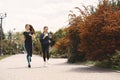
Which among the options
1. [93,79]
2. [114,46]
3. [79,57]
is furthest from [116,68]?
[79,57]

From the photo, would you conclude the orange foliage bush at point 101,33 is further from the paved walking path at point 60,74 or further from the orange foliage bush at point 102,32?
the paved walking path at point 60,74

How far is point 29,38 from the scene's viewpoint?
67.2 ft

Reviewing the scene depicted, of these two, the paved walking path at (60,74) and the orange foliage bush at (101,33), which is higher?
the orange foliage bush at (101,33)

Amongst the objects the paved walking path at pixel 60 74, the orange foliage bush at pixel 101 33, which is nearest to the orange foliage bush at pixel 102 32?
the orange foliage bush at pixel 101 33

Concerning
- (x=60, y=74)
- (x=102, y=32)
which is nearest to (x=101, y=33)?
(x=102, y=32)

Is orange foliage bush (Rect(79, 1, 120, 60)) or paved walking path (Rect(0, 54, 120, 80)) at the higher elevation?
orange foliage bush (Rect(79, 1, 120, 60))

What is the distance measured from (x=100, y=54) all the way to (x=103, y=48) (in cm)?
43

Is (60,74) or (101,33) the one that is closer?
(60,74)

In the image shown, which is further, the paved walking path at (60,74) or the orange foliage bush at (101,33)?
the orange foliage bush at (101,33)

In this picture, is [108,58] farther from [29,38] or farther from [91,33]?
[29,38]

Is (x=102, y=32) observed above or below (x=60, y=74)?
above

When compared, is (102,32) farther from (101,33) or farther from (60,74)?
(60,74)

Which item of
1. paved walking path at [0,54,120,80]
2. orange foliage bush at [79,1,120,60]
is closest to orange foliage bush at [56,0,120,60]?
orange foliage bush at [79,1,120,60]

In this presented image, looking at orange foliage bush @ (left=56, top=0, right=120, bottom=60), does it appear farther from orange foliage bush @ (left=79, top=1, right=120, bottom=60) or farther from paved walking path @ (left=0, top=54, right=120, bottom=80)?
paved walking path @ (left=0, top=54, right=120, bottom=80)
